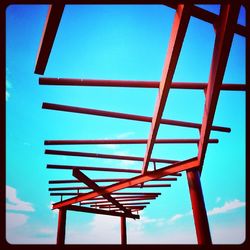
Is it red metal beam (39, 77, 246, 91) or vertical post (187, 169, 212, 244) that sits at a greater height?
red metal beam (39, 77, 246, 91)

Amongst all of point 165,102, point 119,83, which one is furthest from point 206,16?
point 119,83

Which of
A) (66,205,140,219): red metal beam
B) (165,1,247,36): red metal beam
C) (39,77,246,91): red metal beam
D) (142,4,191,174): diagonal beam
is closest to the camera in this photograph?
(142,4,191,174): diagonal beam

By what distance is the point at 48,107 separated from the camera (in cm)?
542

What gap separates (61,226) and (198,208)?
724cm

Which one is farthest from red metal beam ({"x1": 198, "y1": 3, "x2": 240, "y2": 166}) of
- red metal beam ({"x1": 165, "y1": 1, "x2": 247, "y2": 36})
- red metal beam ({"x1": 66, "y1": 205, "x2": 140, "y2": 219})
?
red metal beam ({"x1": 66, "y1": 205, "x2": 140, "y2": 219})

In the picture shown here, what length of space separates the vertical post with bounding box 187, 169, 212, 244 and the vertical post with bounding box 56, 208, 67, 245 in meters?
6.83

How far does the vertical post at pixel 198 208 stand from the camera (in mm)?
5414

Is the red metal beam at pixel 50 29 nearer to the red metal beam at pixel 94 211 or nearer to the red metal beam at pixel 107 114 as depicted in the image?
Result: the red metal beam at pixel 107 114

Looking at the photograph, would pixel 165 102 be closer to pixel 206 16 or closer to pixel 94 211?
pixel 206 16

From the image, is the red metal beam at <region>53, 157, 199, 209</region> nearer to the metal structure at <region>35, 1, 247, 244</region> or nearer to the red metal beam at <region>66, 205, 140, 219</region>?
the metal structure at <region>35, 1, 247, 244</region>

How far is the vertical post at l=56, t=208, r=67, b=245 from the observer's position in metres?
9.66

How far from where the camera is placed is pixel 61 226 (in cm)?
1005

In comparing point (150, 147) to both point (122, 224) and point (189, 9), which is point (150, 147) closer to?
point (189, 9)

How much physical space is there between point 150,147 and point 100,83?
2.50 meters
